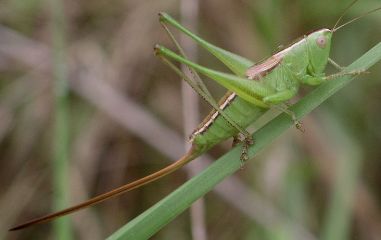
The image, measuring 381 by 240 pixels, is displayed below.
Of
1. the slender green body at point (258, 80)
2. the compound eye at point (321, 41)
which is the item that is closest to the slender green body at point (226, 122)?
the slender green body at point (258, 80)

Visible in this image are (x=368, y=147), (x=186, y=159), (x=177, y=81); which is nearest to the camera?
(x=186, y=159)

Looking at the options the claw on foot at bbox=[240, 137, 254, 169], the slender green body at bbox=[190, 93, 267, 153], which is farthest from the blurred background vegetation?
the claw on foot at bbox=[240, 137, 254, 169]

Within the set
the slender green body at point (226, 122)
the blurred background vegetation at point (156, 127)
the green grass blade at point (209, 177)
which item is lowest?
the green grass blade at point (209, 177)

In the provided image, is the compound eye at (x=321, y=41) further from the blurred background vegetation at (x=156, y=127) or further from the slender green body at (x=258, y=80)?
the blurred background vegetation at (x=156, y=127)

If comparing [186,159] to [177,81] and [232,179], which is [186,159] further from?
[177,81]

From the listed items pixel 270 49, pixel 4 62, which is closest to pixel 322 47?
pixel 270 49

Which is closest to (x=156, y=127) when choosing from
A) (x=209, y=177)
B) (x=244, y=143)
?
(x=244, y=143)
